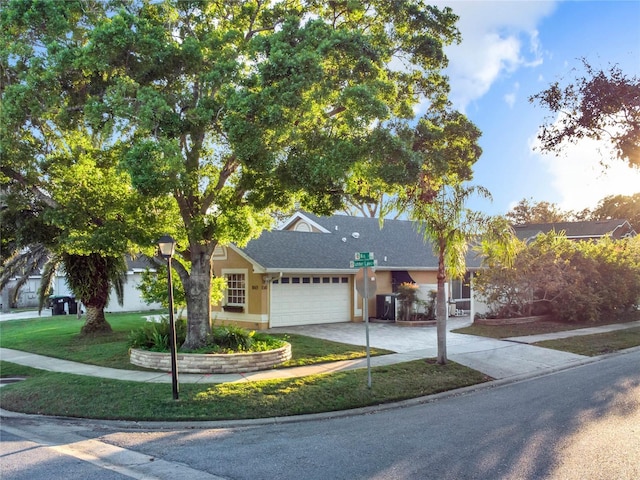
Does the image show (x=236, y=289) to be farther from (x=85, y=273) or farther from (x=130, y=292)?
(x=130, y=292)

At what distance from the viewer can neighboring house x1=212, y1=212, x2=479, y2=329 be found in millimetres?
20750

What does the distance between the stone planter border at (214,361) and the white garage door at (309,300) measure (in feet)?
26.3

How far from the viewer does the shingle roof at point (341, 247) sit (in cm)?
2170

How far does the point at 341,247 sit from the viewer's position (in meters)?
25.2

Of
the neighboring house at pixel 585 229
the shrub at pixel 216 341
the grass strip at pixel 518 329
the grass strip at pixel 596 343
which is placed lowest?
the grass strip at pixel 596 343

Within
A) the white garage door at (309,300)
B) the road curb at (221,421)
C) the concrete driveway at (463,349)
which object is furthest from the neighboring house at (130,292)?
the road curb at (221,421)

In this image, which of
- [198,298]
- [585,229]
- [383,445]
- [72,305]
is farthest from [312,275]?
[585,229]

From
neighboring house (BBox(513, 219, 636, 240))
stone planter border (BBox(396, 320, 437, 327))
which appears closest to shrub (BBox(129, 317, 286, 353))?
stone planter border (BBox(396, 320, 437, 327))

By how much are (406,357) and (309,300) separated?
8.45 metres

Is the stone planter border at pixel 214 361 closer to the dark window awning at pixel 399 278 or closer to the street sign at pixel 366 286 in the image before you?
the street sign at pixel 366 286

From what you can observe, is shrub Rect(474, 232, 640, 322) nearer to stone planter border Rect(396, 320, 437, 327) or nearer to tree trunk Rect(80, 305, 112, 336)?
stone planter border Rect(396, 320, 437, 327)

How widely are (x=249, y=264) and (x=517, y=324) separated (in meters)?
11.4

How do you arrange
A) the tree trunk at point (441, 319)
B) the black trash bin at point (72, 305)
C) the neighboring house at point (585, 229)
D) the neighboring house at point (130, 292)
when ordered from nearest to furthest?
the tree trunk at point (441, 319) < the neighboring house at point (130, 292) < the black trash bin at point (72, 305) < the neighboring house at point (585, 229)

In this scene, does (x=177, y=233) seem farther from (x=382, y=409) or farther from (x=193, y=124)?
(x=382, y=409)
